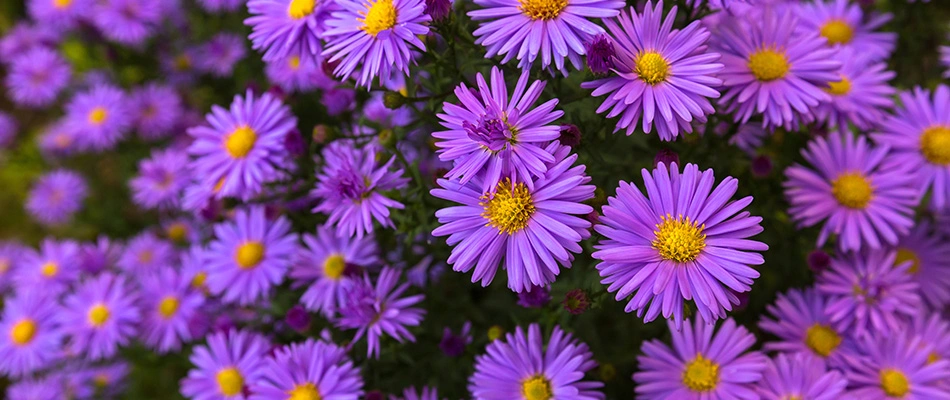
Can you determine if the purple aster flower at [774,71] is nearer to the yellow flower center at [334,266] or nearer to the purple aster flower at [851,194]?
the purple aster flower at [851,194]

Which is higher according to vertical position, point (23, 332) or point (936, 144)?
point (936, 144)

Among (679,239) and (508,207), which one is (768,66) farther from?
(508,207)

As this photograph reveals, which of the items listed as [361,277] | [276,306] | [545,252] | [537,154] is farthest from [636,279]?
[276,306]

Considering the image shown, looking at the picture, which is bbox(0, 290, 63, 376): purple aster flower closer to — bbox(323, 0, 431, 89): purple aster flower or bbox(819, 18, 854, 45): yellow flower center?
bbox(323, 0, 431, 89): purple aster flower

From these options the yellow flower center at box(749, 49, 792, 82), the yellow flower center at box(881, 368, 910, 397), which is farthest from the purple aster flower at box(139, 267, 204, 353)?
the yellow flower center at box(881, 368, 910, 397)

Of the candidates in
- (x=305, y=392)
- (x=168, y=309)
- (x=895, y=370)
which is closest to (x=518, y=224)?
(x=305, y=392)

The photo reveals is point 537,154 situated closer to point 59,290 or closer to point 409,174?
point 409,174

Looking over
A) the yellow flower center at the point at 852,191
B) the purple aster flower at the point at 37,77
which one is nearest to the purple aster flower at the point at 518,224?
the yellow flower center at the point at 852,191
